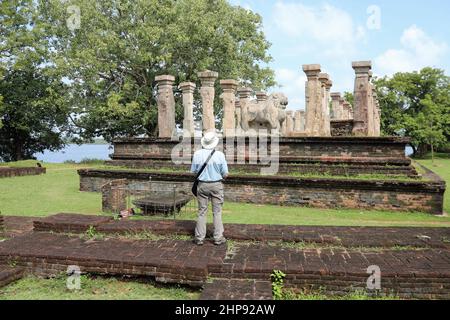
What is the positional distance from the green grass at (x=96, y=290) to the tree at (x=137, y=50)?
16.7 meters

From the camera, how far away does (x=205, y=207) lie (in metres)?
5.03

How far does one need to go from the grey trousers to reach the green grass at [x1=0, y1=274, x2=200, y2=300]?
3.03 ft

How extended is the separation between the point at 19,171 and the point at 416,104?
108ft

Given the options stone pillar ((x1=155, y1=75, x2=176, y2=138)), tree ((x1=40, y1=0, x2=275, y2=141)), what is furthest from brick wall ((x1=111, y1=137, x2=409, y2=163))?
tree ((x1=40, y1=0, x2=275, y2=141))

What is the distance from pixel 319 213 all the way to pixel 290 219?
3.53 ft

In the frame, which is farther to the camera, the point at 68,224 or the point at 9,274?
the point at 68,224

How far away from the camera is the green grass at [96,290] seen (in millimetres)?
4047

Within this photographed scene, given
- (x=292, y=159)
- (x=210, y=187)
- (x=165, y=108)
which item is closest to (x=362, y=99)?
(x=292, y=159)

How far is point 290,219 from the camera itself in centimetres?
793

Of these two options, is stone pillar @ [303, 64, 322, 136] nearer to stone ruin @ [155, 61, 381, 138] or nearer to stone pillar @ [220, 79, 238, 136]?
stone ruin @ [155, 61, 381, 138]

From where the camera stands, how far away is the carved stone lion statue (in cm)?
1263

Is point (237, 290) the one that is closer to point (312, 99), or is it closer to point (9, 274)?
point (9, 274)

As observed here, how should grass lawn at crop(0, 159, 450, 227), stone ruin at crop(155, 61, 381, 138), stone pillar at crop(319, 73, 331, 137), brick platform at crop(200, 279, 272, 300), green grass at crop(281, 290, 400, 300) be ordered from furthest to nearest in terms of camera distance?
1. stone pillar at crop(319, 73, 331, 137)
2. stone ruin at crop(155, 61, 381, 138)
3. grass lawn at crop(0, 159, 450, 227)
4. green grass at crop(281, 290, 400, 300)
5. brick platform at crop(200, 279, 272, 300)
